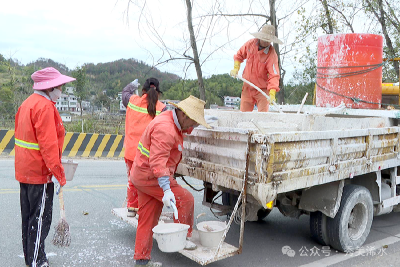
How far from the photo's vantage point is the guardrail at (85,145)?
1016cm

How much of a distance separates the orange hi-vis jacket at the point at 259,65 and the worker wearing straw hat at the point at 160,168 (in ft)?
8.22

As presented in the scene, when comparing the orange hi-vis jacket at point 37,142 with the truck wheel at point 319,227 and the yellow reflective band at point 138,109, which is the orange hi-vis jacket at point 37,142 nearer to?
the yellow reflective band at point 138,109

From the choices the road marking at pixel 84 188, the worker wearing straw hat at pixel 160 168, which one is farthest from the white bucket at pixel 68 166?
the road marking at pixel 84 188

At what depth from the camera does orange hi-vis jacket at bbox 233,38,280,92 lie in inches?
221

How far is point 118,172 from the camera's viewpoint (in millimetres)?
8430

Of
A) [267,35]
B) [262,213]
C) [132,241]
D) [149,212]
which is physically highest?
[267,35]

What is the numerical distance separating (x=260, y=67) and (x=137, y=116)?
7.47 ft

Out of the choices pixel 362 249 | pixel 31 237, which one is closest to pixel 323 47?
pixel 362 249

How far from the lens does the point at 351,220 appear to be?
424cm

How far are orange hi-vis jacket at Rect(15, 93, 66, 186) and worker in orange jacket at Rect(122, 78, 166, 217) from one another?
115cm

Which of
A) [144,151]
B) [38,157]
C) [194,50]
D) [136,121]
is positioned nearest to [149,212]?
[144,151]

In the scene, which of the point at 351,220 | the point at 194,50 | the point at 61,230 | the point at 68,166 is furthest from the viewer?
the point at 194,50

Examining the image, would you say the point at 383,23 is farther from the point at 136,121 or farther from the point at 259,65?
the point at 136,121

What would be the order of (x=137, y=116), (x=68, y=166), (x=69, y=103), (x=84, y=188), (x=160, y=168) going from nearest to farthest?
(x=160, y=168), (x=68, y=166), (x=137, y=116), (x=84, y=188), (x=69, y=103)
